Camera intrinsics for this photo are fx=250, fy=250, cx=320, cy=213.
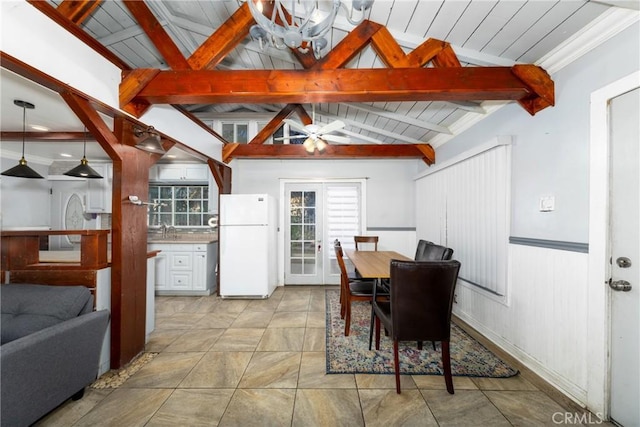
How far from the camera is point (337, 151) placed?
4082 millimetres

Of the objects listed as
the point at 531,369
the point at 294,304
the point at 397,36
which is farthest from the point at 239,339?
the point at 397,36

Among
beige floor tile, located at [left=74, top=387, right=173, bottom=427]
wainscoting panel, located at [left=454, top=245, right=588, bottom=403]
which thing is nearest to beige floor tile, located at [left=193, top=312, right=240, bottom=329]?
beige floor tile, located at [left=74, top=387, right=173, bottom=427]

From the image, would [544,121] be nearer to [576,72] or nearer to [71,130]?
[576,72]

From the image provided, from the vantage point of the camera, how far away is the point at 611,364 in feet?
5.05

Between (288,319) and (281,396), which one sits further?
(288,319)

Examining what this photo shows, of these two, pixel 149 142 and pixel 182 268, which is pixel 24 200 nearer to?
pixel 182 268

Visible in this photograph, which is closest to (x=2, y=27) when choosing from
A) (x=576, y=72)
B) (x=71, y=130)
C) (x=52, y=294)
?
(x=52, y=294)

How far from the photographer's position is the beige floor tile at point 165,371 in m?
1.92

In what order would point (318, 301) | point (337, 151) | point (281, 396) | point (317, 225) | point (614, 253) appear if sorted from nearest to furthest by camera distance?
point (614, 253)
point (281, 396)
point (318, 301)
point (337, 151)
point (317, 225)

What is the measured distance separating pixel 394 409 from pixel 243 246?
9.46ft

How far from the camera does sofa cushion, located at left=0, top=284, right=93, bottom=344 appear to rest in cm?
150

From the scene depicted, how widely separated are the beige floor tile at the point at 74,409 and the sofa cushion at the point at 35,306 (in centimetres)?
57

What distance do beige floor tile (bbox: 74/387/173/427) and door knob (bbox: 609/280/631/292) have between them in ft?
9.85

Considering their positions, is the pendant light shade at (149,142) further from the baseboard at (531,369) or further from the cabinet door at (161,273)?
the baseboard at (531,369)
